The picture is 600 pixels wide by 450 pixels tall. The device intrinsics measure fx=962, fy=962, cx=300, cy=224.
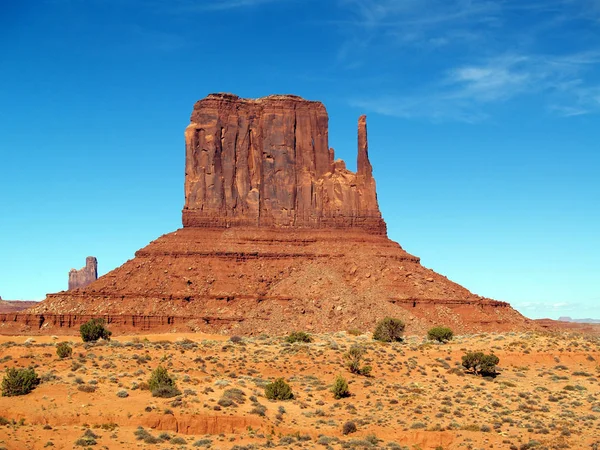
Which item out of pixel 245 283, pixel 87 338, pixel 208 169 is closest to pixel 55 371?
pixel 87 338

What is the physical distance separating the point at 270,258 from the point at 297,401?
63864 mm

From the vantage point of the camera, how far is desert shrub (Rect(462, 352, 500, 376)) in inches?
2500

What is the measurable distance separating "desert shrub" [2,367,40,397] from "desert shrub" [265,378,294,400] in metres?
12.9

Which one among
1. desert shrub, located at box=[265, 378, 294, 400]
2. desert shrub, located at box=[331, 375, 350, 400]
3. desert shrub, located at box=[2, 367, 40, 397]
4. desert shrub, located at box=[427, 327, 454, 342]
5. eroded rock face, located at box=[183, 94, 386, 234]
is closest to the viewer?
desert shrub, located at box=[2, 367, 40, 397]

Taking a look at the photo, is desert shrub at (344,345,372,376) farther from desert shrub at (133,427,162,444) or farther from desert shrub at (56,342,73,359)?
desert shrub at (133,427,162,444)

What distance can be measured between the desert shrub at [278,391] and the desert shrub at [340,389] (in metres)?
2.73

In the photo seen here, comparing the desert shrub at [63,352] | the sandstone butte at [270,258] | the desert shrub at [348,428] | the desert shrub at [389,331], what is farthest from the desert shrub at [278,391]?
the sandstone butte at [270,258]

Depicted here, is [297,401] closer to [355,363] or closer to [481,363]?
[355,363]

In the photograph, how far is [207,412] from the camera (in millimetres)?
49875

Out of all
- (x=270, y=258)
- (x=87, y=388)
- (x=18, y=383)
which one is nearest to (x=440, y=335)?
(x=87, y=388)

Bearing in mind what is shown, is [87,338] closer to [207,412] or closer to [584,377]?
[207,412]

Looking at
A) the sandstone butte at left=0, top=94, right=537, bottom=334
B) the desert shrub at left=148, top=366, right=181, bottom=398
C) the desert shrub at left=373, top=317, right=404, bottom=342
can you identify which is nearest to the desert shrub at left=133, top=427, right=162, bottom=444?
the desert shrub at left=148, top=366, right=181, bottom=398

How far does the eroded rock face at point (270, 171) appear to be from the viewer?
412 feet

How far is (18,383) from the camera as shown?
51750 mm
